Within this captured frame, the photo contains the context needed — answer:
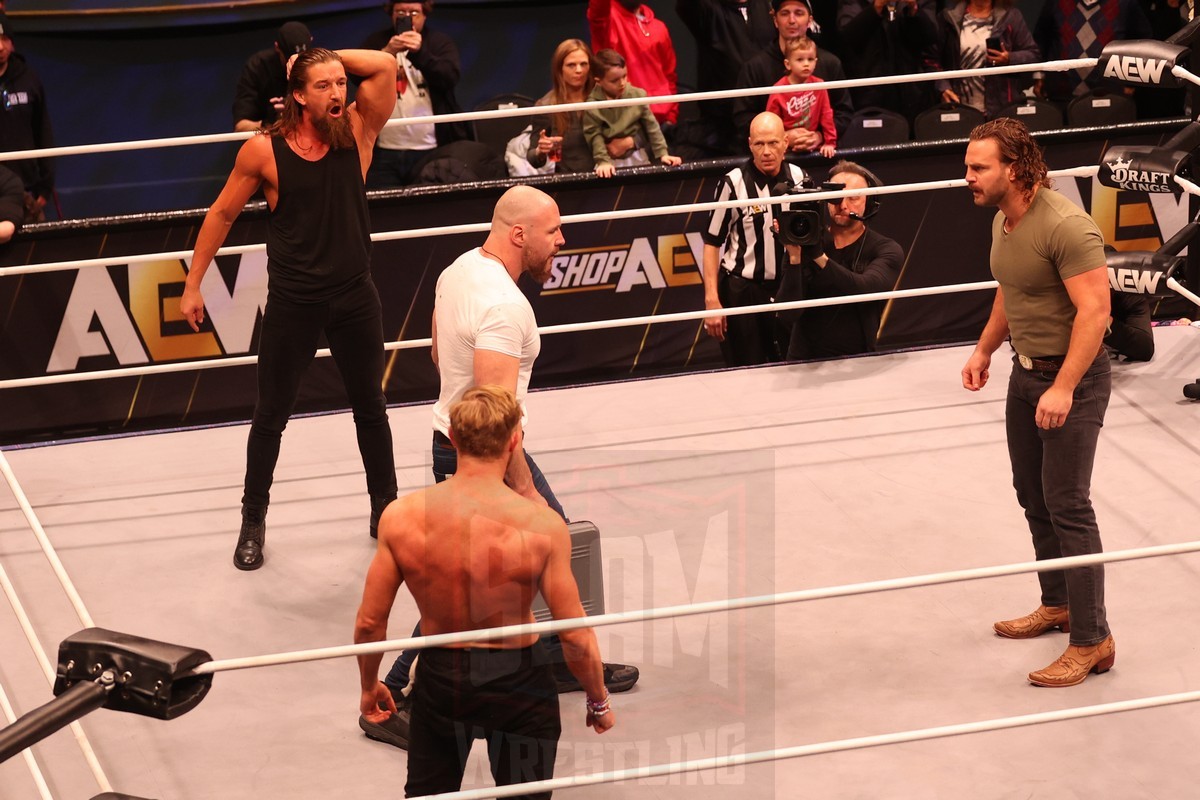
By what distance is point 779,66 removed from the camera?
23.9 ft

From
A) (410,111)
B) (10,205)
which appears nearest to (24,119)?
(10,205)

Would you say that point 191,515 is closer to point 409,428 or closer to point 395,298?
point 409,428

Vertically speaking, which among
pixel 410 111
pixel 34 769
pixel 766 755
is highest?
pixel 410 111

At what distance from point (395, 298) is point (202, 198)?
9.18ft

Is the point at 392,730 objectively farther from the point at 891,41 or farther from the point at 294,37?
the point at 891,41

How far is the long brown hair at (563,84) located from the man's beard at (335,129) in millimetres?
2472

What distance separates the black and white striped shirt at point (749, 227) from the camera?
6000mm

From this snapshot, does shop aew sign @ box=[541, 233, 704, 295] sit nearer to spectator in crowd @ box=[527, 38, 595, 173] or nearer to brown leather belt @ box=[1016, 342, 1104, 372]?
spectator in crowd @ box=[527, 38, 595, 173]

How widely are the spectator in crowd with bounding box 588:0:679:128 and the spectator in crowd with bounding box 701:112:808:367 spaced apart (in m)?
1.57

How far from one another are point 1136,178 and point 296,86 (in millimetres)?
3027

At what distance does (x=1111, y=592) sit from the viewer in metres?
4.31

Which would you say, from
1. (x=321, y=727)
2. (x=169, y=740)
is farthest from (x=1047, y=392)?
(x=169, y=740)

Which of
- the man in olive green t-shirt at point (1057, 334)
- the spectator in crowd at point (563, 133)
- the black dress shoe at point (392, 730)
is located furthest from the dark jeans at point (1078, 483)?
the spectator in crowd at point (563, 133)

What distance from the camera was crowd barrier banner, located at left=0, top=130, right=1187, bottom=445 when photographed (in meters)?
6.31
